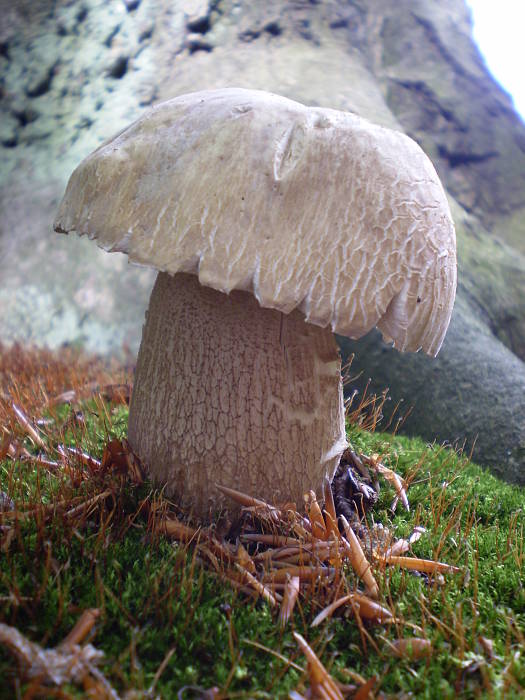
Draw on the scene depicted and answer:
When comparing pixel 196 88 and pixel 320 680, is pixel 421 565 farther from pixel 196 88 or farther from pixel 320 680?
pixel 196 88

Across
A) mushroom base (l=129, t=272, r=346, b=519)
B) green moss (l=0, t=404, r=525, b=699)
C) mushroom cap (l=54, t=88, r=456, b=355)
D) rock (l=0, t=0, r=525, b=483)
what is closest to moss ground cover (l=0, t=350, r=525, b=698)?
green moss (l=0, t=404, r=525, b=699)

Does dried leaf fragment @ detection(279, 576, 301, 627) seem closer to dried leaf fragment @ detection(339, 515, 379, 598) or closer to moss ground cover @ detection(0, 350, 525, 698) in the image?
moss ground cover @ detection(0, 350, 525, 698)

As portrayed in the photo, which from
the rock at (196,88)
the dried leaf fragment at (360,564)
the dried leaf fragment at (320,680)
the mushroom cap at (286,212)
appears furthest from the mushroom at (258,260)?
the rock at (196,88)

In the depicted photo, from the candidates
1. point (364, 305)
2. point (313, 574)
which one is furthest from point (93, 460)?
point (364, 305)

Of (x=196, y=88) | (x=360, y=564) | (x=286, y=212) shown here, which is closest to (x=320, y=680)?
(x=360, y=564)

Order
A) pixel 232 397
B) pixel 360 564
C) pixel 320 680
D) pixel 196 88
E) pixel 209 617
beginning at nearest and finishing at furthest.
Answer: pixel 320 680, pixel 209 617, pixel 360 564, pixel 232 397, pixel 196 88

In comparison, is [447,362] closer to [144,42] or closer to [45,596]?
[45,596]
